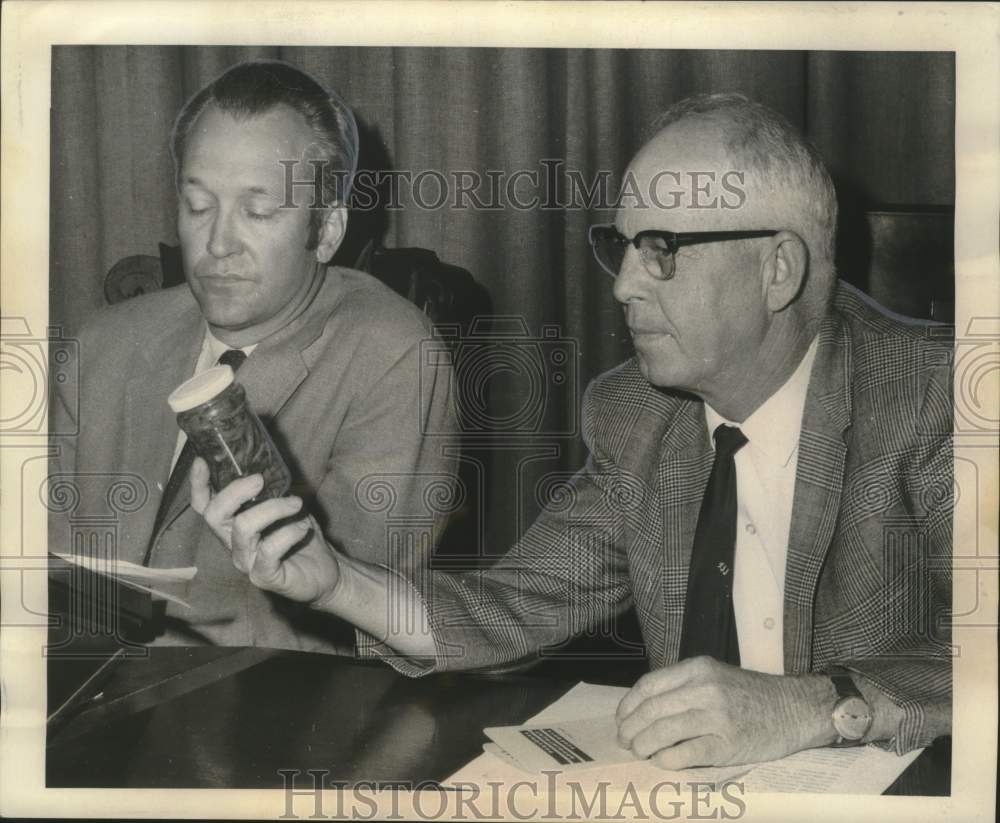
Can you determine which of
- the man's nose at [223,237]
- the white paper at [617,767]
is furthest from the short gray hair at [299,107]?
the white paper at [617,767]

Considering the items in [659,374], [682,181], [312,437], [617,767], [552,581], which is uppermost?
[682,181]

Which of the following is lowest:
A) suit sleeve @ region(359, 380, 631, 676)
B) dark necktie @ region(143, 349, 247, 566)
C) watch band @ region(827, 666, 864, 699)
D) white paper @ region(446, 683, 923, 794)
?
white paper @ region(446, 683, 923, 794)

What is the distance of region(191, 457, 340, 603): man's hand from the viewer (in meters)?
2.00

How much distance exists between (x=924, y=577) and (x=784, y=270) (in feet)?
1.97

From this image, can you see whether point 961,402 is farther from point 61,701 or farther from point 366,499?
point 61,701

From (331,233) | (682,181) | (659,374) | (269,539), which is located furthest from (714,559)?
(331,233)

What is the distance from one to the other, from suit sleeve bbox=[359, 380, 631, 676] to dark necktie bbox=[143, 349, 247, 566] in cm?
45

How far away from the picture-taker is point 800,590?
2.01m

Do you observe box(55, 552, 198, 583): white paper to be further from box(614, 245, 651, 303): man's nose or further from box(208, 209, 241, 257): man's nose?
box(614, 245, 651, 303): man's nose

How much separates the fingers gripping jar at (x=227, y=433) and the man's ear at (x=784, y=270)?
0.90 meters

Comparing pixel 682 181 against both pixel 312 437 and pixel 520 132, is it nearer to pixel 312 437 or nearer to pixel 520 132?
pixel 520 132

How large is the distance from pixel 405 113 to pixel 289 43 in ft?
0.79

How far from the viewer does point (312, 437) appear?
207cm

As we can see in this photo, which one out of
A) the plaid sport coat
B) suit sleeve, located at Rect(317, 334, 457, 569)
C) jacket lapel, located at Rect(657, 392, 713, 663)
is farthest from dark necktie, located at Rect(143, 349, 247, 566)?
A: jacket lapel, located at Rect(657, 392, 713, 663)
